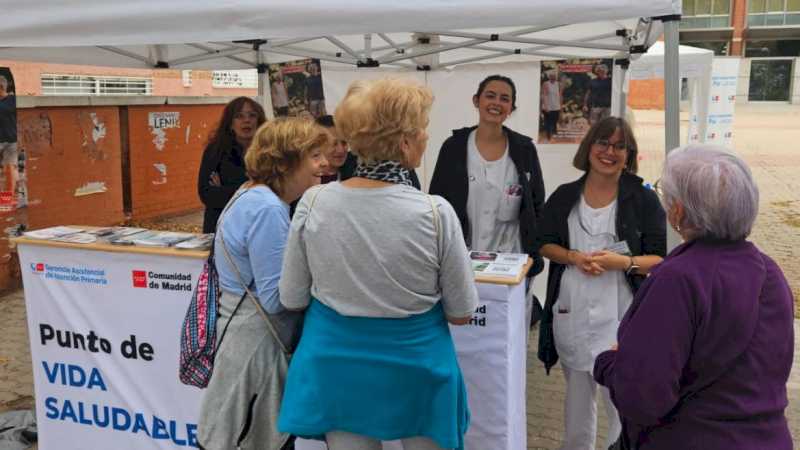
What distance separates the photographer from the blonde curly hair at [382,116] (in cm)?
182

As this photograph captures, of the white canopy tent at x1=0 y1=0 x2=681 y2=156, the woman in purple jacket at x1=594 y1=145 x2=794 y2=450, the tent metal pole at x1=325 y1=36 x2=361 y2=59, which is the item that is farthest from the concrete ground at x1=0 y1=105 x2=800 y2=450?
the tent metal pole at x1=325 y1=36 x2=361 y2=59

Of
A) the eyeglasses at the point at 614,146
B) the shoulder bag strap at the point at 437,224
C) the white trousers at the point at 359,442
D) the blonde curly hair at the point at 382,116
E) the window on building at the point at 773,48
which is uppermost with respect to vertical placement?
the window on building at the point at 773,48

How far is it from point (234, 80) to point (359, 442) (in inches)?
758

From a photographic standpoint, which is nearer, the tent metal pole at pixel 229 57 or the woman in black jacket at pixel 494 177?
the woman in black jacket at pixel 494 177

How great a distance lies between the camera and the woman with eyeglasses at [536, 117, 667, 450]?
287 cm

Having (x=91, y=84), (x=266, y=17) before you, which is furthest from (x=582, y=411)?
(x=91, y=84)

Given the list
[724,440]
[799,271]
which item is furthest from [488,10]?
[799,271]

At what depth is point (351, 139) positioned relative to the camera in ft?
6.20

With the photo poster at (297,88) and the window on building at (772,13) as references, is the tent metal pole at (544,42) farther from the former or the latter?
the window on building at (772,13)

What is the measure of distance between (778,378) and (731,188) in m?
0.45

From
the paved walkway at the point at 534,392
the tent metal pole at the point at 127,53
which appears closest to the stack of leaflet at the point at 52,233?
the paved walkway at the point at 534,392

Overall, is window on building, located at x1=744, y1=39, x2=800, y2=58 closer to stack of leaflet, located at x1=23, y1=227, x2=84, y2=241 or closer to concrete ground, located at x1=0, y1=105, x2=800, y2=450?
concrete ground, located at x1=0, y1=105, x2=800, y2=450

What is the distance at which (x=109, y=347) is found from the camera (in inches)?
119

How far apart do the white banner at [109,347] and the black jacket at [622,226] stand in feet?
4.78
